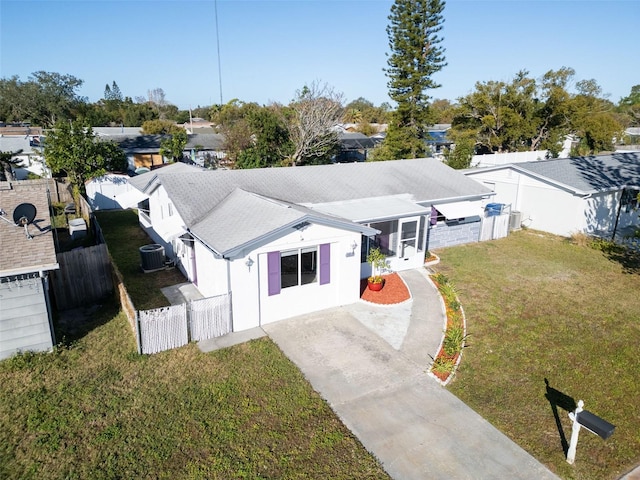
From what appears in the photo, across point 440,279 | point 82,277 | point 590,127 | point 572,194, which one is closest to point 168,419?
point 82,277

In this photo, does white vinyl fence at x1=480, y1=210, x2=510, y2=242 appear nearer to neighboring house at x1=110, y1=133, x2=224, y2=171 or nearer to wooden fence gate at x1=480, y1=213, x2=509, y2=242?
wooden fence gate at x1=480, y1=213, x2=509, y2=242

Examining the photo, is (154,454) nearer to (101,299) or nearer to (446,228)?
(101,299)

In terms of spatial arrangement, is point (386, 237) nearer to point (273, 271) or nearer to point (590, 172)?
point (273, 271)

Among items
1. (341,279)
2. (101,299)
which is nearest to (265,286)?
(341,279)

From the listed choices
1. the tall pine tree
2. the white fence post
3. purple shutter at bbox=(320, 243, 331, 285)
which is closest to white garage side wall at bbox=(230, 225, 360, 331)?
purple shutter at bbox=(320, 243, 331, 285)

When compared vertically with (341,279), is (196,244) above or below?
above

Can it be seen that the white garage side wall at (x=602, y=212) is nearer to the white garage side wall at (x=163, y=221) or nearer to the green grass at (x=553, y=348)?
the green grass at (x=553, y=348)

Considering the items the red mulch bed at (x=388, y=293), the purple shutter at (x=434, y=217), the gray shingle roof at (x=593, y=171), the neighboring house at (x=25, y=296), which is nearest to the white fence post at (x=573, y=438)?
the red mulch bed at (x=388, y=293)
